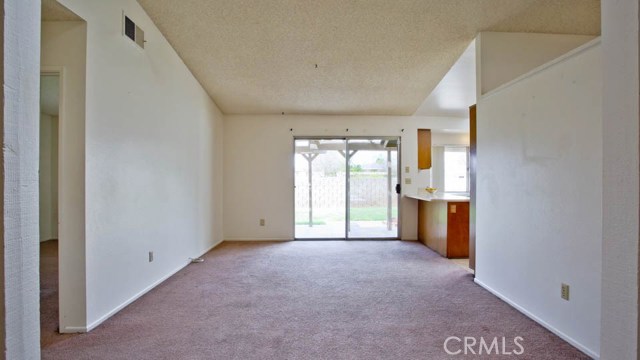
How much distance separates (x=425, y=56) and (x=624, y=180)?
3266mm

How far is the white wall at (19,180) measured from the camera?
2.49ft

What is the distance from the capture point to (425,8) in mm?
2871

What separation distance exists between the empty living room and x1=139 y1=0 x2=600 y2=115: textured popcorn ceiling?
0.02 metres

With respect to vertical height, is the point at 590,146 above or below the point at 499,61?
below

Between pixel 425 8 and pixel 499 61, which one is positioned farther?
pixel 499 61

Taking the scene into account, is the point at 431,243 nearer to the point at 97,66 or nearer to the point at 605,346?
→ the point at 605,346

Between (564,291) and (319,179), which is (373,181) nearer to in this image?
(319,179)

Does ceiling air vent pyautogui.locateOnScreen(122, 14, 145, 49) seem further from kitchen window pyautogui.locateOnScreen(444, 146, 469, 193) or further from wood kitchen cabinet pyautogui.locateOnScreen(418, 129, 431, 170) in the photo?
kitchen window pyautogui.locateOnScreen(444, 146, 469, 193)

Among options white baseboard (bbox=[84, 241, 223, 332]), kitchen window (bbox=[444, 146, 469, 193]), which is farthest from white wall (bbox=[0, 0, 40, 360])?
kitchen window (bbox=[444, 146, 469, 193])

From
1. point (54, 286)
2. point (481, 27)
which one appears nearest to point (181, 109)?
point (54, 286)

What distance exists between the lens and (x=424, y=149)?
553 centimetres

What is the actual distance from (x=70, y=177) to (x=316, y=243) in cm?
364

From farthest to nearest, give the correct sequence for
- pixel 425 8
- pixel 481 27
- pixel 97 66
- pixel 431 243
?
1. pixel 431 243
2. pixel 481 27
3. pixel 425 8
4. pixel 97 66

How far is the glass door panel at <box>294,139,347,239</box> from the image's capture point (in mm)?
5543
